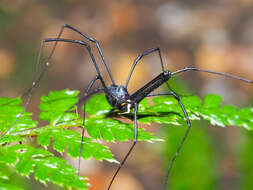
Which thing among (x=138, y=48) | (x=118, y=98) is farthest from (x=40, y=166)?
(x=138, y=48)

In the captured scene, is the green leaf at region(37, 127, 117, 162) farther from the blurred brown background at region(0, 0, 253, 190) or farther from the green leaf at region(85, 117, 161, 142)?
the blurred brown background at region(0, 0, 253, 190)

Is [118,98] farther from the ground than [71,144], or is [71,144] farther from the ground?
[118,98]

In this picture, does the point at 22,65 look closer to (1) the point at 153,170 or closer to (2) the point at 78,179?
(1) the point at 153,170

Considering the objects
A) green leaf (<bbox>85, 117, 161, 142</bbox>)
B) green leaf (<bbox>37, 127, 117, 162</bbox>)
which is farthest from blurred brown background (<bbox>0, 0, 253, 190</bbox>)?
green leaf (<bbox>37, 127, 117, 162</bbox>)

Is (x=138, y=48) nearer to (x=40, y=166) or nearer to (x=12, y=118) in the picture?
(x=12, y=118)

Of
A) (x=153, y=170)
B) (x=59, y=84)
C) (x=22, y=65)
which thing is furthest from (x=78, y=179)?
(x=22, y=65)

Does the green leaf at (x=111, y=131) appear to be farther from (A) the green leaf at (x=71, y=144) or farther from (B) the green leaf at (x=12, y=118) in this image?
(B) the green leaf at (x=12, y=118)
